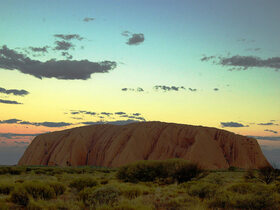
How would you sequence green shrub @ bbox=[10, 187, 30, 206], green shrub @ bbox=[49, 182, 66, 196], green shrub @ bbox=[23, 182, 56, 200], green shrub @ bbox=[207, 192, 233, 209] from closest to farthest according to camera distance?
green shrub @ bbox=[207, 192, 233, 209], green shrub @ bbox=[10, 187, 30, 206], green shrub @ bbox=[23, 182, 56, 200], green shrub @ bbox=[49, 182, 66, 196]

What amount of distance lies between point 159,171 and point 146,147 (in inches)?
1698

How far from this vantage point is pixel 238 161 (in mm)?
68688

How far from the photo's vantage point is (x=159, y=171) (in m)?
26.9

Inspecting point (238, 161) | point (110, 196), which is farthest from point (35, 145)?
point (110, 196)

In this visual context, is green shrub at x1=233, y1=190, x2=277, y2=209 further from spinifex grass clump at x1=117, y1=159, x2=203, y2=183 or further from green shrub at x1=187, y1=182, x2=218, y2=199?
spinifex grass clump at x1=117, y1=159, x2=203, y2=183

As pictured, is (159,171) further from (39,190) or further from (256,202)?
(256,202)

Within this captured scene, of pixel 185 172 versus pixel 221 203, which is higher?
pixel 221 203

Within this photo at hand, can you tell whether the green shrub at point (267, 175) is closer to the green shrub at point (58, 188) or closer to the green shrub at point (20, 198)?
the green shrub at point (58, 188)

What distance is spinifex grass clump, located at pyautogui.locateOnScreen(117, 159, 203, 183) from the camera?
2516 centimetres

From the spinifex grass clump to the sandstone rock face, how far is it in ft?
121

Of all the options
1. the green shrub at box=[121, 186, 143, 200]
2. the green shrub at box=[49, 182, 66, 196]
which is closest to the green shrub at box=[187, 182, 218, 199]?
the green shrub at box=[121, 186, 143, 200]

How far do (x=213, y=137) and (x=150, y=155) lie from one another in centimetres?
1825

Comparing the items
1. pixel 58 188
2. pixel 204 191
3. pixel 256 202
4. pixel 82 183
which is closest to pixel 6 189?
pixel 58 188

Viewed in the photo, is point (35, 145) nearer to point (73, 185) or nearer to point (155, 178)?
point (155, 178)
